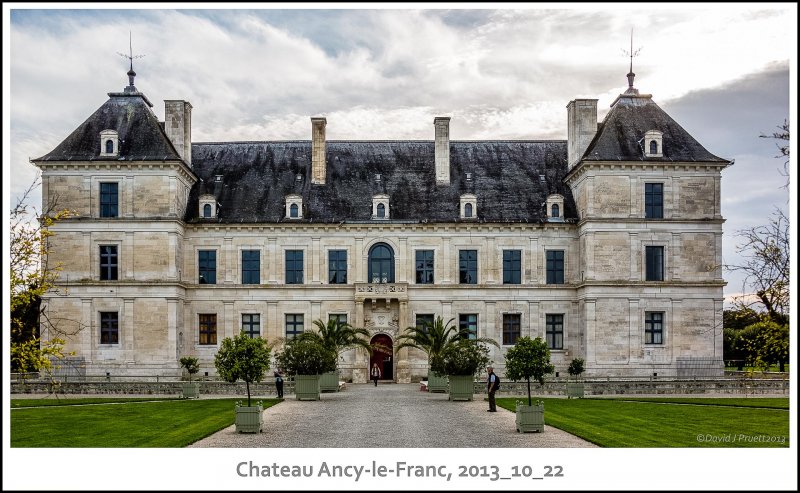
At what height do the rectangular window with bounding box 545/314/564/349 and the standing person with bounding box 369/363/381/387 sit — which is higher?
the rectangular window with bounding box 545/314/564/349

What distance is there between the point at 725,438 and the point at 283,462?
11.0 m

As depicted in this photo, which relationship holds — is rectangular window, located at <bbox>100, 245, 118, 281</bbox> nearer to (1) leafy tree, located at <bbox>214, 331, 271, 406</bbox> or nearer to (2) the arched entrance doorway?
(2) the arched entrance doorway

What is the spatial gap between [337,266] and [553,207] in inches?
480

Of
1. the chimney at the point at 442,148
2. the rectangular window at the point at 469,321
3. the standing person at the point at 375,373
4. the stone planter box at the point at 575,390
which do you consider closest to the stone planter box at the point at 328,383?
the standing person at the point at 375,373

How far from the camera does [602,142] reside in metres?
45.9

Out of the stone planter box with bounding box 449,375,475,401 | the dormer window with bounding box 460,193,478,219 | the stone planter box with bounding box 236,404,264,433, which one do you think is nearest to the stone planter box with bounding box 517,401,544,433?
the stone planter box with bounding box 236,404,264,433

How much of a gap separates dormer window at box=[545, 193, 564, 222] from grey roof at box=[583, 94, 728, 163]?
280 centimetres

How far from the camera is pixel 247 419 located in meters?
22.0

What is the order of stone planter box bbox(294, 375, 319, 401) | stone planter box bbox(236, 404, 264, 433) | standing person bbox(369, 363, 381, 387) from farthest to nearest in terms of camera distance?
standing person bbox(369, 363, 381, 387)
stone planter box bbox(294, 375, 319, 401)
stone planter box bbox(236, 404, 264, 433)

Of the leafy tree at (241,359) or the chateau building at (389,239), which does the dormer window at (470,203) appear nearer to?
the chateau building at (389,239)

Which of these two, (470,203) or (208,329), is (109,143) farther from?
(470,203)

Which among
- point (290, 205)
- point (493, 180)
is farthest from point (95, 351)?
point (493, 180)

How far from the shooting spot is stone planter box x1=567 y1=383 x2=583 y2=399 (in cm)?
3462

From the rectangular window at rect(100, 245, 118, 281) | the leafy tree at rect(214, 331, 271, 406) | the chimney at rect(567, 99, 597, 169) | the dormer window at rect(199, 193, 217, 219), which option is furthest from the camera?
the chimney at rect(567, 99, 597, 169)
